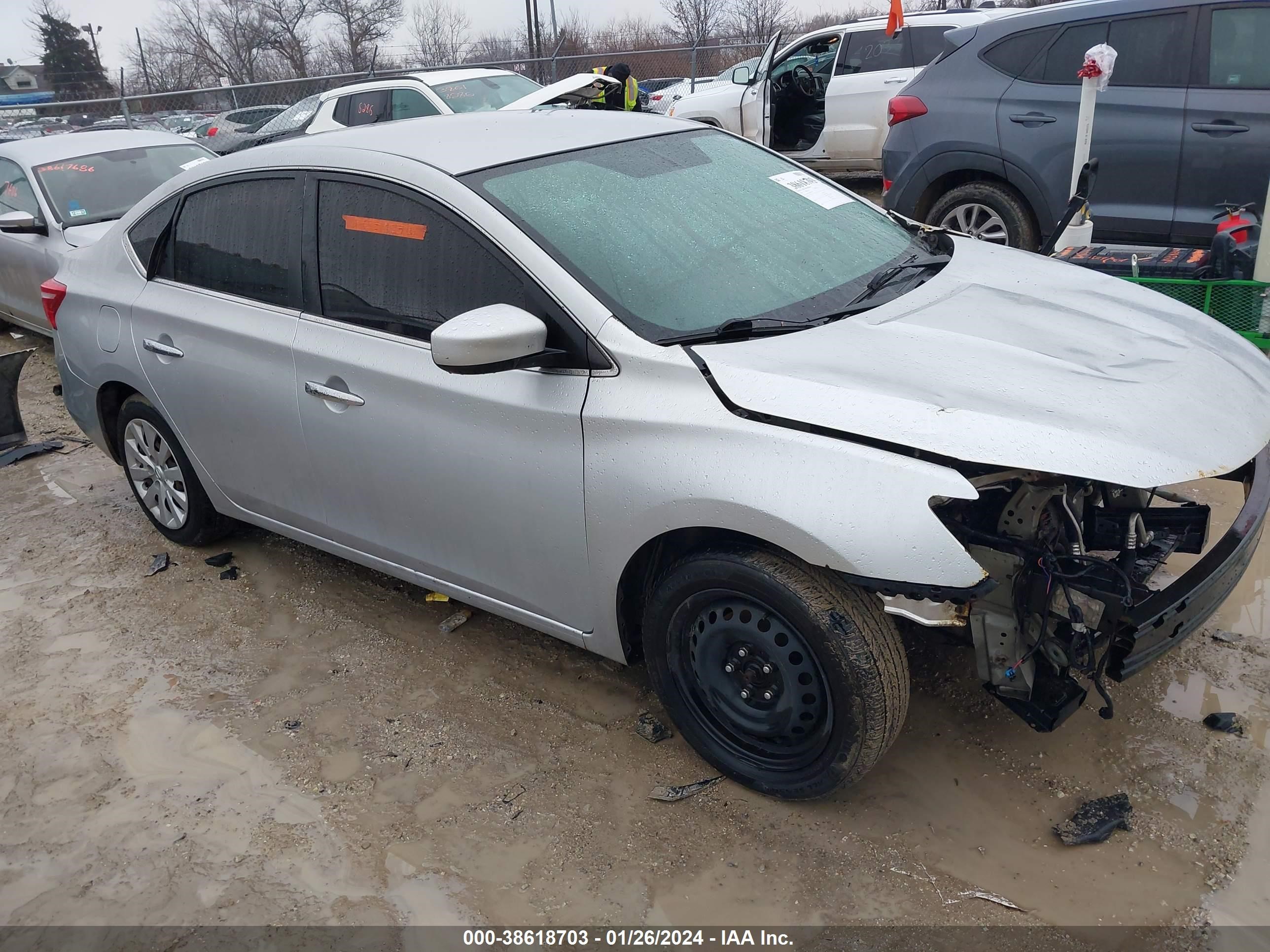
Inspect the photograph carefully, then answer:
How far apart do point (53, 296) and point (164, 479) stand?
3.29 ft

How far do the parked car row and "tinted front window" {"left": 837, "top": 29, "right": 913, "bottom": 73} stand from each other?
3572 millimetres

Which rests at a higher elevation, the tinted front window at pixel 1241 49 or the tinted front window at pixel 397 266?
the tinted front window at pixel 1241 49

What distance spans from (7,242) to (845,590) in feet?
24.5

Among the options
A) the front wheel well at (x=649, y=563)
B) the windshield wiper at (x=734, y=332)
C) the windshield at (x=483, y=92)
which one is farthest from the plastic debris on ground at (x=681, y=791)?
the windshield at (x=483, y=92)

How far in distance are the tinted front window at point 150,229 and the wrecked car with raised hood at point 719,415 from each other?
1.01ft

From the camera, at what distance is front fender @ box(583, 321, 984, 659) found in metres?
Answer: 2.35

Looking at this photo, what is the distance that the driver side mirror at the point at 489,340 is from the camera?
8.73ft

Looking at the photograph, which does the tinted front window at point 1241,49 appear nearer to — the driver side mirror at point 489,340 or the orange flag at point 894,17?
the orange flag at point 894,17

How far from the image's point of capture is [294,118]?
12.3m

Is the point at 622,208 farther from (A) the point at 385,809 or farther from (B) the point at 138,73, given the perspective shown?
(B) the point at 138,73

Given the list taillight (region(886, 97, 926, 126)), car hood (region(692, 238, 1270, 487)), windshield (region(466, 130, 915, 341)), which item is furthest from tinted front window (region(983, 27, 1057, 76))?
car hood (region(692, 238, 1270, 487))

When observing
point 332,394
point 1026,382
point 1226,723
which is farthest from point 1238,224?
point 332,394

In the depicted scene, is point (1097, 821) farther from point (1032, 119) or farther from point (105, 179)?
point (105, 179)

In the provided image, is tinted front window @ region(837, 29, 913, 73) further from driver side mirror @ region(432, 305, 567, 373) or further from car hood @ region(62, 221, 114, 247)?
driver side mirror @ region(432, 305, 567, 373)
